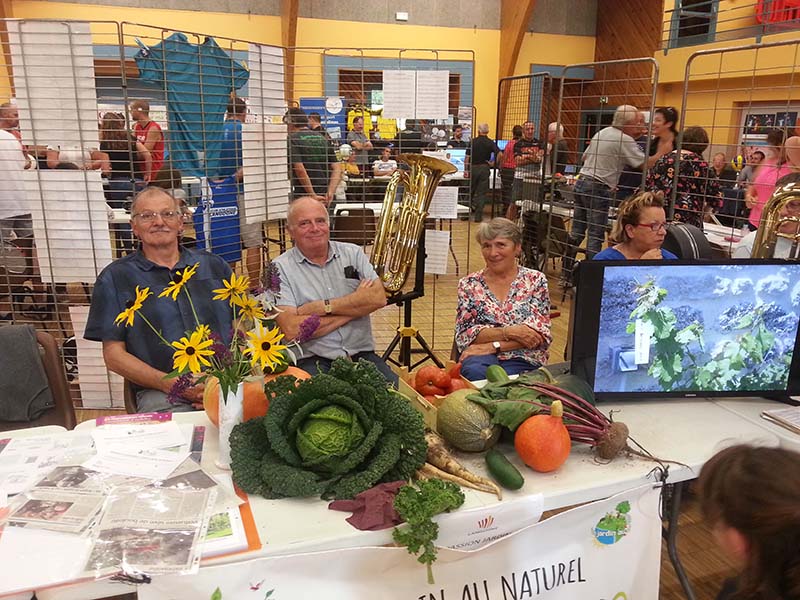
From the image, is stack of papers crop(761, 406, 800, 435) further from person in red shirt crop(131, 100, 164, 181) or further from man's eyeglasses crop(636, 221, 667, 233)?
person in red shirt crop(131, 100, 164, 181)

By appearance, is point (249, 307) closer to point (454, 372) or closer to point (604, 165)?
point (454, 372)

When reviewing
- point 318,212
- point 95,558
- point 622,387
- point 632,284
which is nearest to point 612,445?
point 622,387

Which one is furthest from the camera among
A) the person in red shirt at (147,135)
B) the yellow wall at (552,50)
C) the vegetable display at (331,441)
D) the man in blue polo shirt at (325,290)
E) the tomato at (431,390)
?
the yellow wall at (552,50)

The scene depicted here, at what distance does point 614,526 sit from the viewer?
4.81 feet

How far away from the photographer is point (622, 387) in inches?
72.8

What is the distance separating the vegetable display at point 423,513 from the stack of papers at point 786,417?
105cm

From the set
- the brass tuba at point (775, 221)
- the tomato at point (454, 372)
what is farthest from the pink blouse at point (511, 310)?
the tomato at point (454, 372)

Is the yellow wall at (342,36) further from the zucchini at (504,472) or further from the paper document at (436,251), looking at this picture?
the zucchini at (504,472)

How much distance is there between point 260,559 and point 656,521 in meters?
0.95

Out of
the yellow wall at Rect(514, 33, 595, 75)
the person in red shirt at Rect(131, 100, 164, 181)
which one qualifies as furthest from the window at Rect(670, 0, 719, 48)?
the person in red shirt at Rect(131, 100, 164, 181)

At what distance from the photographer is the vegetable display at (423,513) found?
1.24m

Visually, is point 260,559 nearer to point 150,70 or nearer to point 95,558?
point 95,558

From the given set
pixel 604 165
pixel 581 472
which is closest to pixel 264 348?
pixel 581 472

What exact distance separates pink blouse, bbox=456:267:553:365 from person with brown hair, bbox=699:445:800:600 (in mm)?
1683
